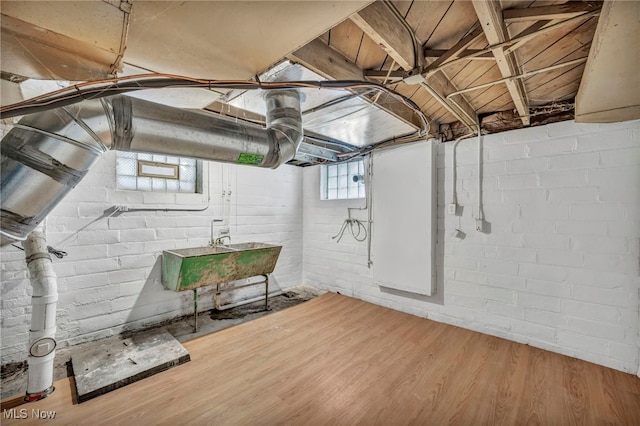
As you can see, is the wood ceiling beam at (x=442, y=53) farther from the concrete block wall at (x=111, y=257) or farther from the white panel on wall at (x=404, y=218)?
the concrete block wall at (x=111, y=257)

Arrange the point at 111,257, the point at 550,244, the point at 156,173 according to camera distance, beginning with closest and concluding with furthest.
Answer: the point at 550,244
the point at 111,257
the point at 156,173

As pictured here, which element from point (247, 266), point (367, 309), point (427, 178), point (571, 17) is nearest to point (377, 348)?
point (367, 309)

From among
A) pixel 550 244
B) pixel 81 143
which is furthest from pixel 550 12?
pixel 81 143

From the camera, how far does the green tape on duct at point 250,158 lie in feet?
6.77

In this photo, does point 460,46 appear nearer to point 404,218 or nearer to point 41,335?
point 404,218

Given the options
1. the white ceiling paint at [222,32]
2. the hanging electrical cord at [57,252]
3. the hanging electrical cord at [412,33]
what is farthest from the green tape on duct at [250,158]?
the hanging electrical cord at [57,252]

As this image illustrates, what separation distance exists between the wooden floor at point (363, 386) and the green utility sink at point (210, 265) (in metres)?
0.59

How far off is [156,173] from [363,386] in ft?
9.79

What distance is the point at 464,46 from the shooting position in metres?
1.44

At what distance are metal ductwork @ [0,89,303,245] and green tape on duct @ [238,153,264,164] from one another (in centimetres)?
2

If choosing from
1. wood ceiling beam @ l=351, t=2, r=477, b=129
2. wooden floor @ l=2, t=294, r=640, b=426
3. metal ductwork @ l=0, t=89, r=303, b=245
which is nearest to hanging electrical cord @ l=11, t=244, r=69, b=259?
wooden floor @ l=2, t=294, r=640, b=426

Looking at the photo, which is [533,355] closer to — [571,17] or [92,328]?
[571,17]

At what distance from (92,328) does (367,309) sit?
2981 mm

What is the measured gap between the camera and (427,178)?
3109 mm
